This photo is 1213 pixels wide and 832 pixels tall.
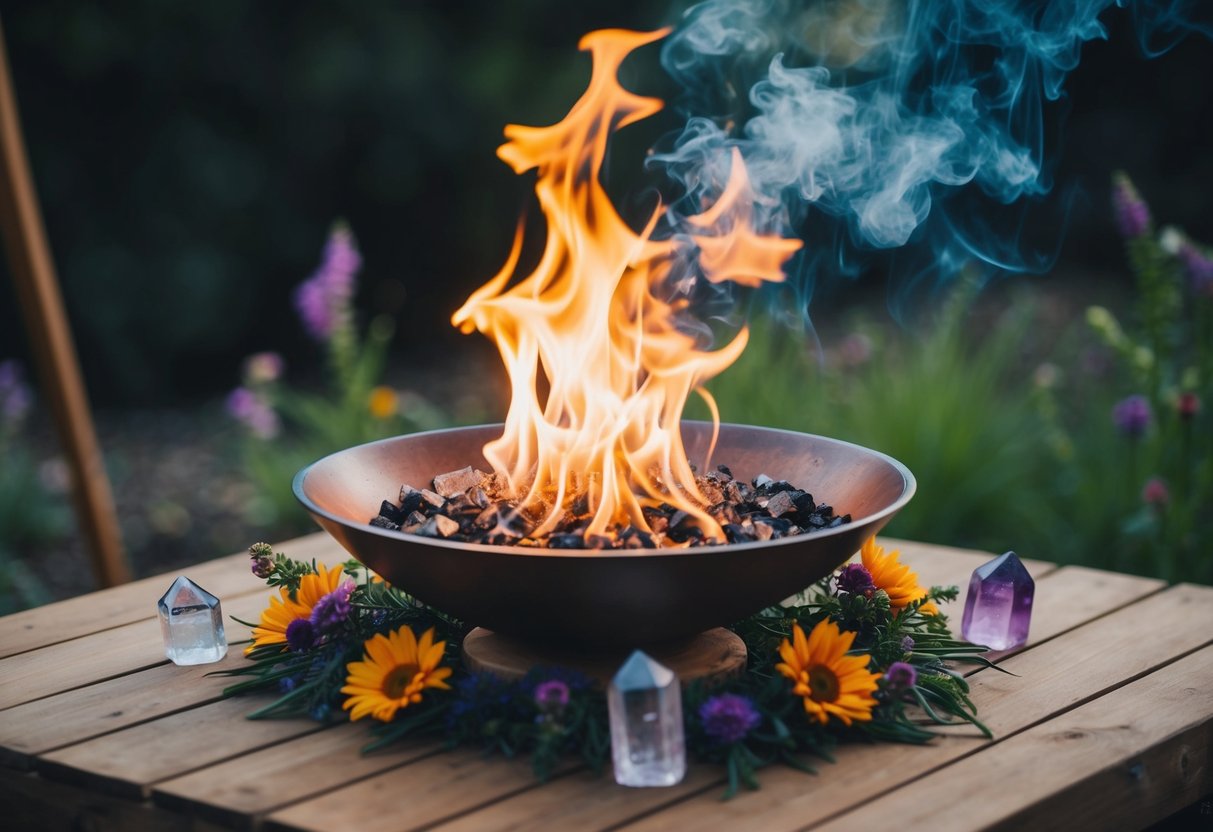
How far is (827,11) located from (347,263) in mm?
1755

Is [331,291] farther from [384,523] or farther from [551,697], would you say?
[551,697]

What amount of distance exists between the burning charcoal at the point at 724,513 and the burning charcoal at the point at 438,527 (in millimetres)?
390

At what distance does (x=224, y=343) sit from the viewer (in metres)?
5.88

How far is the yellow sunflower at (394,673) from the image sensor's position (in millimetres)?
1774

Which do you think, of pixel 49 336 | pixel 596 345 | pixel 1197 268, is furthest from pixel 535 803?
pixel 1197 268

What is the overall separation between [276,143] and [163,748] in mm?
4439

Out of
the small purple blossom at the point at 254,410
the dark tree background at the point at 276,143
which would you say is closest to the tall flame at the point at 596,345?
the small purple blossom at the point at 254,410

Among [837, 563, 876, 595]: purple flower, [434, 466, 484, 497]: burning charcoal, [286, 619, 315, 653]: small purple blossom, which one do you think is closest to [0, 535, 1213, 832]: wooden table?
[286, 619, 315, 653]: small purple blossom

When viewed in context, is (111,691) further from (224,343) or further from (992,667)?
(224,343)

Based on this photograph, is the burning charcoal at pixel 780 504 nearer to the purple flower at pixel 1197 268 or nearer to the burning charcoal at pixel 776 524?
the burning charcoal at pixel 776 524

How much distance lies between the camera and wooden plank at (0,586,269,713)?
1968 millimetres

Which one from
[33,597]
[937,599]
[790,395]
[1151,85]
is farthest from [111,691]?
[1151,85]

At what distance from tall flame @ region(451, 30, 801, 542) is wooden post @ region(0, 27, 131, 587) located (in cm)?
148

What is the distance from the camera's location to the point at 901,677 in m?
1.75
